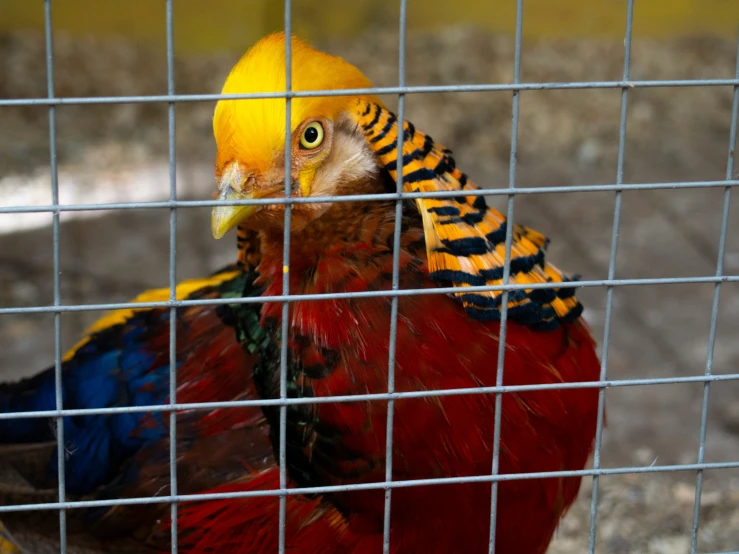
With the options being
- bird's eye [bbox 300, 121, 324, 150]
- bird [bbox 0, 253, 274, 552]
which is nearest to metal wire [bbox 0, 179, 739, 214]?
bird's eye [bbox 300, 121, 324, 150]

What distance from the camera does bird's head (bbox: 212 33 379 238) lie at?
4.83ft

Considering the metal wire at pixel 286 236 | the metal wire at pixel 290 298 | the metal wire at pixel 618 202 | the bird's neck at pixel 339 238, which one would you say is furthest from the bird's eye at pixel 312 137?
the metal wire at pixel 618 202

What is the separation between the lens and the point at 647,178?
4.98 meters

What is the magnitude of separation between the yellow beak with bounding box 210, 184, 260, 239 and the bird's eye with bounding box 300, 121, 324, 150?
0.14 metres

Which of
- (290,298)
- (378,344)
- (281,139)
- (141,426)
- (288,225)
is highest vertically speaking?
(281,139)

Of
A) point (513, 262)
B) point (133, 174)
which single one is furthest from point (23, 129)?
point (513, 262)

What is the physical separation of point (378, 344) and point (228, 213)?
0.35 m

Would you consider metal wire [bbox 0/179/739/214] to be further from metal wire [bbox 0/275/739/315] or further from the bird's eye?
the bird's eye

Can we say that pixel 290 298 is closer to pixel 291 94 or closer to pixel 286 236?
pixel 286 236

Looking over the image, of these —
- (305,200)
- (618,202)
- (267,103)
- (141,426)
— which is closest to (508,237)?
(618,202)

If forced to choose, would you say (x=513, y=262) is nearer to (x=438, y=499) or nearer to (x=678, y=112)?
(x=438, y=499)

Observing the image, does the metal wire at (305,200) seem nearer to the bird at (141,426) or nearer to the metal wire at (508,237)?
the metal wire at (508,237)

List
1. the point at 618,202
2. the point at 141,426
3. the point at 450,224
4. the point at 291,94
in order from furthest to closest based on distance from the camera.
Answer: the point at 141,426 < the point at 450,224 < the point at 618,202 < the point at 291,94

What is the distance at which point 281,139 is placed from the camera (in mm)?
1481
